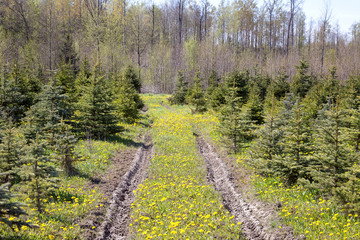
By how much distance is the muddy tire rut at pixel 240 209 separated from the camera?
6193 mm

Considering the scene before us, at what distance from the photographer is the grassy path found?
643cm

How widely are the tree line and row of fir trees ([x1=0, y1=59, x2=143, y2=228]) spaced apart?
7.87 meters

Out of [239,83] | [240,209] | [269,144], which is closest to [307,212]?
[240,209]

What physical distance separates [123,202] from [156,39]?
218ft

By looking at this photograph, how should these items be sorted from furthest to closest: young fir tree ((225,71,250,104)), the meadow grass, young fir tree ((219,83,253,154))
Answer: young fir tree ((225,71,250,104))
young fir tree ((219,83,253,154))
the meadow grass

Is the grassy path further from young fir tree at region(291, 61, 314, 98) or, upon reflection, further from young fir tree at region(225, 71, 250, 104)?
young fir tree at region(291, 61, 314, 98)

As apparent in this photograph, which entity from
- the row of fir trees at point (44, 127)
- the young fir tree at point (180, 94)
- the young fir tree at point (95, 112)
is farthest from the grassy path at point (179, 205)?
the young fir tree at point (180, 94)

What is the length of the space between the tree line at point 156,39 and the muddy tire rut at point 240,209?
15756 millimetres

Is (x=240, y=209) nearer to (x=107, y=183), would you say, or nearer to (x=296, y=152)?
(x=296, y=152)

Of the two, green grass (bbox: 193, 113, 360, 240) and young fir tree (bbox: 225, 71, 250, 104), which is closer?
→ green grass (bbox: 193, 113, 360, 240)

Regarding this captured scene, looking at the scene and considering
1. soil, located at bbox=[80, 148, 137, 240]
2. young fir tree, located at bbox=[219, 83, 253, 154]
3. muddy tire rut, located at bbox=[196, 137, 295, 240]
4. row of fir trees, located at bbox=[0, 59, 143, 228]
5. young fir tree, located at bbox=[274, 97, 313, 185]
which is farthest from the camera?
young fir tree, located at bbox=[219, 83, 253, 154]

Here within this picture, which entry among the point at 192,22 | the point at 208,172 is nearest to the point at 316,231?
the point at 208,172

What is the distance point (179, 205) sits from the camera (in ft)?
25.7

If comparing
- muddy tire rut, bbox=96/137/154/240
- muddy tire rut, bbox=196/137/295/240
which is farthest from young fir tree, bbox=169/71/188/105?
muddy tire rut, bbox=196/137/295/240
